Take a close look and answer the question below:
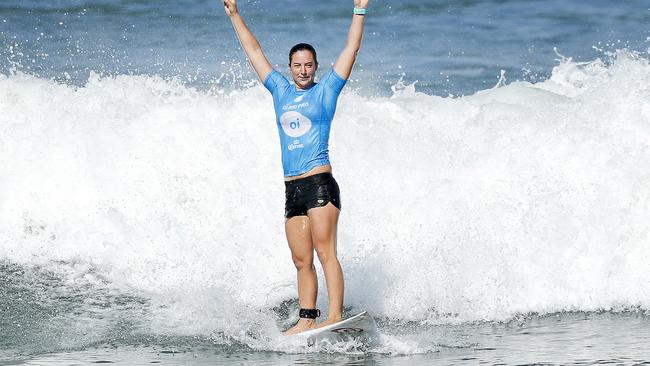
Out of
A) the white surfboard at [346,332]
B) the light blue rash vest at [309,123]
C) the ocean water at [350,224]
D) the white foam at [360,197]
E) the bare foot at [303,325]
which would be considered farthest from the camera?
the white foam at [360,197]

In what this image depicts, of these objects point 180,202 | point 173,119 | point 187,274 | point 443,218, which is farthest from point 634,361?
point 173,119

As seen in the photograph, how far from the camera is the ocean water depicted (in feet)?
25.8

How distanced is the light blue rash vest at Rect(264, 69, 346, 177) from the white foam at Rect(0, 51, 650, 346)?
4.35ft

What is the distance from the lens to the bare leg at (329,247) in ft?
24.3

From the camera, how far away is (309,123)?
7445mm

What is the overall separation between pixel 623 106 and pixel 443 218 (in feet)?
7.67

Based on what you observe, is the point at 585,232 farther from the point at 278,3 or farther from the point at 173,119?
the point at 278,3

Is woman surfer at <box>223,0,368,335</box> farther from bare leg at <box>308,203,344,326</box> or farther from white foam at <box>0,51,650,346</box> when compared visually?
white foam at <box>0,51,650,346</box>

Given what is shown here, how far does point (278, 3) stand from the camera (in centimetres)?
2195

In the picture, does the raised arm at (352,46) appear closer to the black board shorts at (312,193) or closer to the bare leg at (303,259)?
the black board shorts at (312,193)

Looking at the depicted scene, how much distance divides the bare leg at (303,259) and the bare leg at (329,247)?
0.20 ft

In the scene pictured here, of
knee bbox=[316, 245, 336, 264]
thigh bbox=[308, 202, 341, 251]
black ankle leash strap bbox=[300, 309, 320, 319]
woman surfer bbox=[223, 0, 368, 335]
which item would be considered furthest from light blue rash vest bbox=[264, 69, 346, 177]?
black ankle leash strap bbox=[300, 309, 320, 319]

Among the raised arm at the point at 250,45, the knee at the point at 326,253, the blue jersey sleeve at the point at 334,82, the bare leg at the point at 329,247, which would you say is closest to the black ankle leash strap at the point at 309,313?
the bare leg at the point at 329,247

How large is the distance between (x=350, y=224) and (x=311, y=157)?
2967mm
